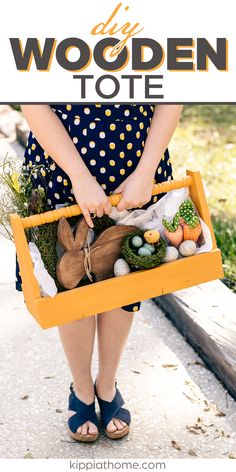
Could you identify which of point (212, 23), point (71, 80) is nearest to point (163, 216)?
point (71, 80)

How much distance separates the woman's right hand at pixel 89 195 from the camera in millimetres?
2203

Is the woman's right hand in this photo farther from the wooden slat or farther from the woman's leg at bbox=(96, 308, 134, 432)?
the wooden slat

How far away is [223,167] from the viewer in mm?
4715

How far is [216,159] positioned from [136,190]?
268 centimetres

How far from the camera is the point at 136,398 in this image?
2791mm

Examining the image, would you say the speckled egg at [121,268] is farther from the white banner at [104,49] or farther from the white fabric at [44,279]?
the white banner at [104,49]

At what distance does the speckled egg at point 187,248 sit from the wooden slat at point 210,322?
55cm

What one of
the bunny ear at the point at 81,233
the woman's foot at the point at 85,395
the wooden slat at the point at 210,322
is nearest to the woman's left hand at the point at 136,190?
the bunny ear at the point at 81,233

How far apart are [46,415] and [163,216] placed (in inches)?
31.7

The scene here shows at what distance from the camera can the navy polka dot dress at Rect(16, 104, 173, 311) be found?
2.27 m

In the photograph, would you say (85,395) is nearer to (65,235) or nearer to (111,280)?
(111,280)

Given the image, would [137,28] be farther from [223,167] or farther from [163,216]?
[223,167]

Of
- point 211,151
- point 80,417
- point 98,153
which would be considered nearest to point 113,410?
point 80,417
